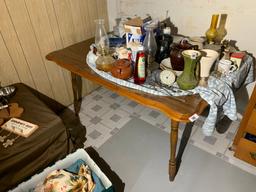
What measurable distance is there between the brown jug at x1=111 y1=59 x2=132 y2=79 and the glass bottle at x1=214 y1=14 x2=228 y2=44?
30.5 inches

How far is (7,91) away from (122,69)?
872mm

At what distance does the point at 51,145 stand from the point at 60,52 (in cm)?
76

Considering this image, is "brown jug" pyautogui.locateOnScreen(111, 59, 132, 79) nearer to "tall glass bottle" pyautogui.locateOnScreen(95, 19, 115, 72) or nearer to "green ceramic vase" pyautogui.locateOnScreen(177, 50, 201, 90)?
"tall glass bottle" pyautogui.locateOnScreen(95, 19, 115, 72)

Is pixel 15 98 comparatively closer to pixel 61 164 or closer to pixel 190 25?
pixel 61 164

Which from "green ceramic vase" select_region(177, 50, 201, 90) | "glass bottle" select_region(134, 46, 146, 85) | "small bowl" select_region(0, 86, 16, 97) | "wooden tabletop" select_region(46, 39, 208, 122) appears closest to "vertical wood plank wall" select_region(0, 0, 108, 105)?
"small bowl" select_region(0, 86, 16, 97)

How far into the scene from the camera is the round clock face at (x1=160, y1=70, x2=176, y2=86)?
118 centimetres

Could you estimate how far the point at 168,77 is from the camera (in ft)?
3.86

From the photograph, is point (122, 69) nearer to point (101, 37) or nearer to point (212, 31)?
point (101, 37)

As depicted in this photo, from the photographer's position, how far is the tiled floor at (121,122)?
5.37 ft

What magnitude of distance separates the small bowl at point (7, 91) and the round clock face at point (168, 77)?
1.08 meters

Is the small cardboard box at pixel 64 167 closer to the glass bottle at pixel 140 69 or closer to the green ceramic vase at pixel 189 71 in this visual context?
the glass bottle at pixel 140 69

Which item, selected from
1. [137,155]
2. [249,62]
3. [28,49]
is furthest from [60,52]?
[249,62]

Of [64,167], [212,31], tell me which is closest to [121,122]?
[64,167]

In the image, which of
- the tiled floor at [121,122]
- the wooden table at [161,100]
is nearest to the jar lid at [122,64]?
the wooden table at [161,100]
